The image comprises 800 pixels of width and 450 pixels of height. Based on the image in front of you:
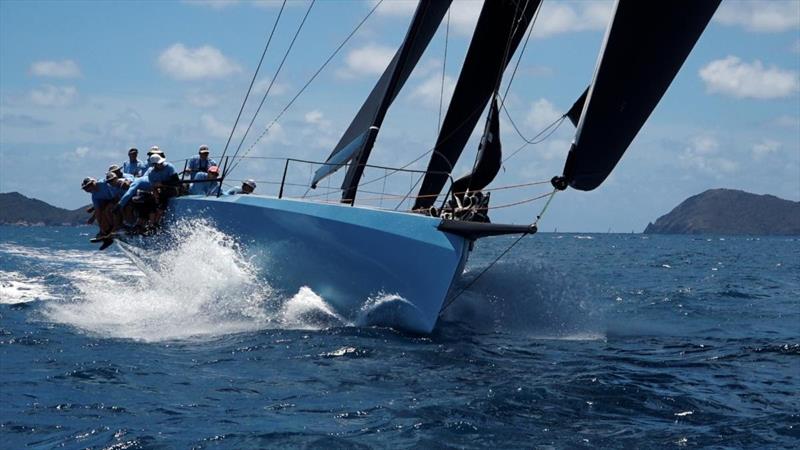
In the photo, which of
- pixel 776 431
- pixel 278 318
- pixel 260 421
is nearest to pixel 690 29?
pixel 776 431

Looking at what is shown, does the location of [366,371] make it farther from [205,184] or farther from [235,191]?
[205,184]

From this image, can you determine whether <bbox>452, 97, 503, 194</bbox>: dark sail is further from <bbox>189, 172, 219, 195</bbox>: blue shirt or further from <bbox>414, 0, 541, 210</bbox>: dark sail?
<bbox>189, 172, 219, 195</bbox>: blue shirt

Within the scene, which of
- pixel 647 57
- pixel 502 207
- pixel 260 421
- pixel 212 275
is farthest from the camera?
pixel 212 275

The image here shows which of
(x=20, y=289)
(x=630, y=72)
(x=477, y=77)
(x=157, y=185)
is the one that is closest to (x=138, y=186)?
(x=157, y=185)

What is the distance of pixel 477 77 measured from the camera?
479 inches

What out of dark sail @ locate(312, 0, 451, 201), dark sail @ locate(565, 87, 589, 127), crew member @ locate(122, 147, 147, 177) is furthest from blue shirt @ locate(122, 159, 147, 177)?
dark sail @ locate(565, 87, 589, 127)

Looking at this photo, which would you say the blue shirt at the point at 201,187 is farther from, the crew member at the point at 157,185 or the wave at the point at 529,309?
the wave at the point at 529,309

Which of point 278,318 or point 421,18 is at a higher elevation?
point 421,18

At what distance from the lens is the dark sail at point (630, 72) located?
24.7 ft

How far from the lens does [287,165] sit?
10.9 meters

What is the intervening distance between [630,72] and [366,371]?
3.08 metres

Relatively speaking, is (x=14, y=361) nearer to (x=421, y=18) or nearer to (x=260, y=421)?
(x=260, y=421)

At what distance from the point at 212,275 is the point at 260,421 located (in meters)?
5.45

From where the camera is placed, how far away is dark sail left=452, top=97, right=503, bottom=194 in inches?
404
